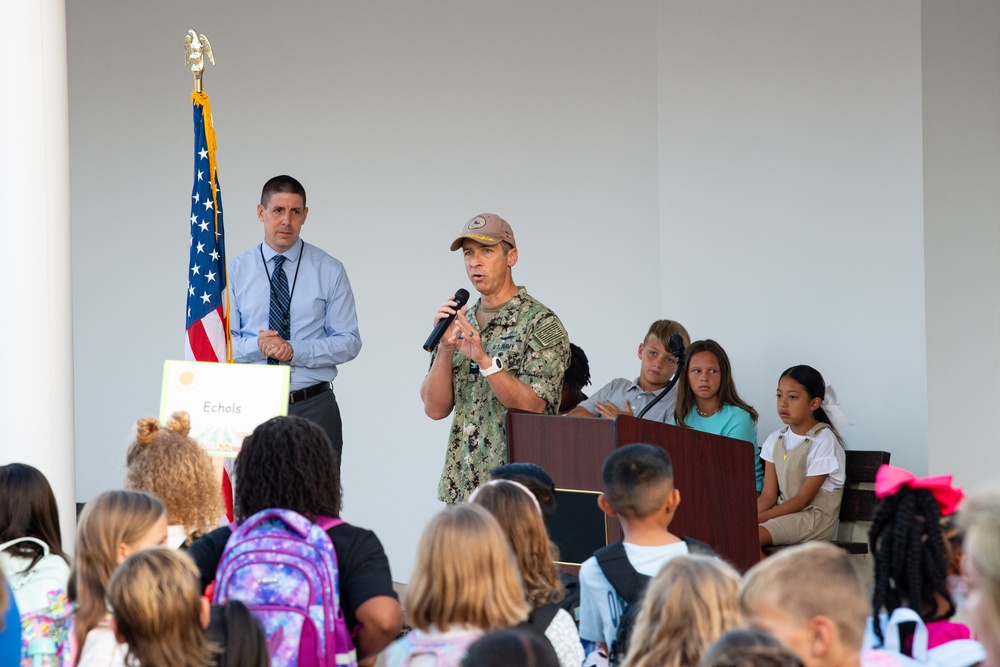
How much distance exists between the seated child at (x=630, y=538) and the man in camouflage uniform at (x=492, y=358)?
1154 millimetres

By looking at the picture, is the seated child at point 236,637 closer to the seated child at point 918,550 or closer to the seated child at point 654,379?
the seated child at point 918,550

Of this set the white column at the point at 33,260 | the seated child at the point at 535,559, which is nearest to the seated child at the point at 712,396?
the white column at the point at 33,260

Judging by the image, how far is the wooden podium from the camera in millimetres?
3945

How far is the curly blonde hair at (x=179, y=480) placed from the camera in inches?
121

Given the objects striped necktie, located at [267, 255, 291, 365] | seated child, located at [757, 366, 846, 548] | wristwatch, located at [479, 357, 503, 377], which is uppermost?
striped necktie, located at [267, 255, 291, 365]

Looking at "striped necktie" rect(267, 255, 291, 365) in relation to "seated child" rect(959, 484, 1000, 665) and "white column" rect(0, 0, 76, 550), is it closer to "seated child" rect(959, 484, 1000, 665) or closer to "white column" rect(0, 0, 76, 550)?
"white column" rect(0, 0, 76, 550)

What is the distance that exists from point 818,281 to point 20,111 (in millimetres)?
3488

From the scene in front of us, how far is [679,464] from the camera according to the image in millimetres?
4145

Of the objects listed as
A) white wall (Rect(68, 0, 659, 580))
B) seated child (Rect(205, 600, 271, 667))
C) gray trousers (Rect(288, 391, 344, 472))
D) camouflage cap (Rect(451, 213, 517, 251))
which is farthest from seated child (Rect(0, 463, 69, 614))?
white wall (Rect(68, 0, 659, 580))

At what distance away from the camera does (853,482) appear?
5.60 m

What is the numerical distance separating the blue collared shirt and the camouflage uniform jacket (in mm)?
899

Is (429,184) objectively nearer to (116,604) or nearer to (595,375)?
(595,375)

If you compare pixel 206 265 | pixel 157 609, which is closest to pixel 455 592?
pixel 157 609

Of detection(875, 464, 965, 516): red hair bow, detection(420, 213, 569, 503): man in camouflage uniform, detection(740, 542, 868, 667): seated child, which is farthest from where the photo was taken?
detection(420, 213, 569, 503): man in camouflage uniform
